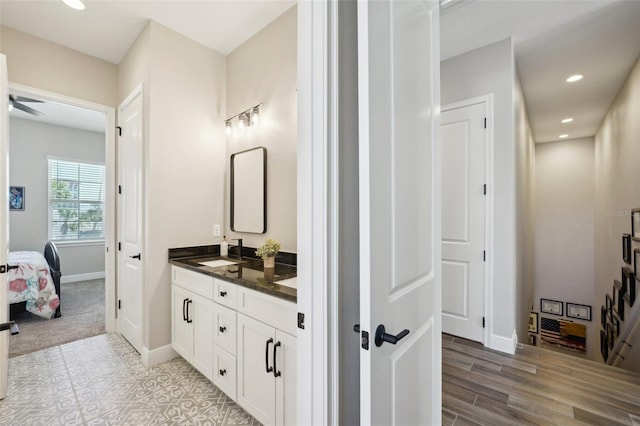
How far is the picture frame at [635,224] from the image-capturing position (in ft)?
9.23

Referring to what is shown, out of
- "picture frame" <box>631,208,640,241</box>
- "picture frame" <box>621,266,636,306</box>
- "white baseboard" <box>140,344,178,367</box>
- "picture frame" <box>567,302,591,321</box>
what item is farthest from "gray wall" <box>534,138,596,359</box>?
"white baseboard" <box>140,344,178,367</box>


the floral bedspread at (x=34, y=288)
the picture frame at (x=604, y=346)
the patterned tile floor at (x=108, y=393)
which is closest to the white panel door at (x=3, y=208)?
the patterned tile floor at (x=108, y=393)

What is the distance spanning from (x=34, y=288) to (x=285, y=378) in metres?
3.60

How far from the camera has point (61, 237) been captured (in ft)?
17.3

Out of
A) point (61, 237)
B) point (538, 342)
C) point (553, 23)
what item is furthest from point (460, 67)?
point (61, 237)

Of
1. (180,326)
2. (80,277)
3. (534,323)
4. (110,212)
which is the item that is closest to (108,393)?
(180,326)

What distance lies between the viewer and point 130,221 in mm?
2746

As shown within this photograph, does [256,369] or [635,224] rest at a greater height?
[635,224]

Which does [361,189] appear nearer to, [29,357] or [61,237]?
[29,357]

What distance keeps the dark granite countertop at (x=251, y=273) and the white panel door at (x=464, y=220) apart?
5.42ft

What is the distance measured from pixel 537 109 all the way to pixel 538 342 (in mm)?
4418

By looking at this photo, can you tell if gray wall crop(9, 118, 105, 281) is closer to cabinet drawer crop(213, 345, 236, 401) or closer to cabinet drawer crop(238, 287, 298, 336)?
cabinet drawer crop(213, 345, 236, 401)

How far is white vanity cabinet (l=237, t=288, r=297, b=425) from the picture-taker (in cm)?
146

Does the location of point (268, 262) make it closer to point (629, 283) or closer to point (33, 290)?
point (33, 290)
